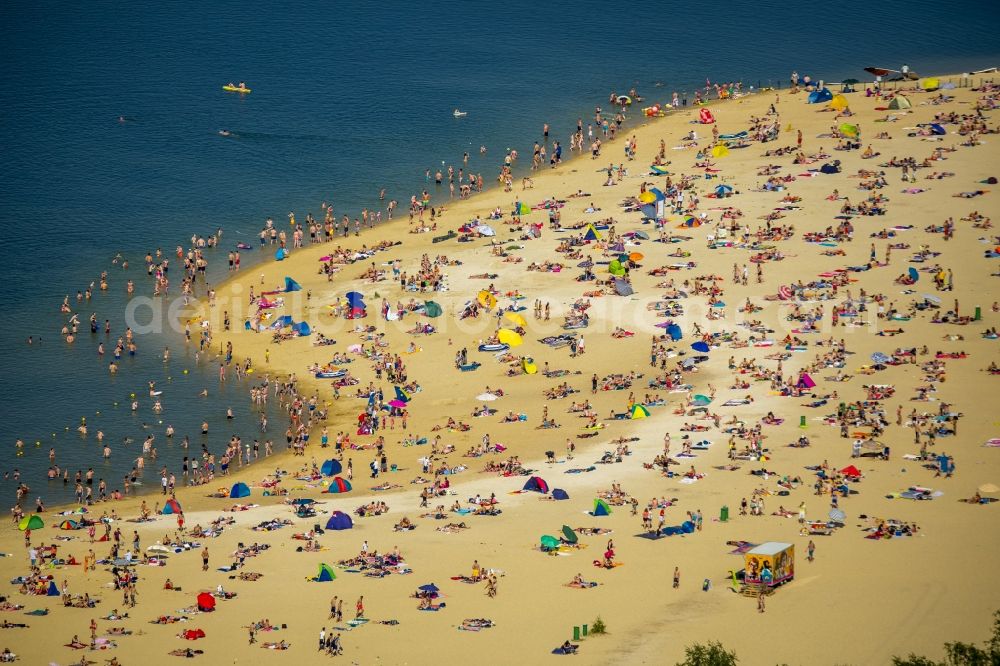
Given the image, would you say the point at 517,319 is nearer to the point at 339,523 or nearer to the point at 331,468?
the point at 331,468

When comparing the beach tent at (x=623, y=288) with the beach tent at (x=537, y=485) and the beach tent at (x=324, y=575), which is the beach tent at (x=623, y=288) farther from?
the beach tent at (x=324, y=575)

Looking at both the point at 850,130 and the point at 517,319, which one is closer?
the point at 517,319

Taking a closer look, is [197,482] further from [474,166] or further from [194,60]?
[194,60]

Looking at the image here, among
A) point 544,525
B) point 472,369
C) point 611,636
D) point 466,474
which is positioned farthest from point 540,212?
point 611,636

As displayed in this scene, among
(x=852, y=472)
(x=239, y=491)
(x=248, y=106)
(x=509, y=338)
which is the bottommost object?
(x=239, y=491)

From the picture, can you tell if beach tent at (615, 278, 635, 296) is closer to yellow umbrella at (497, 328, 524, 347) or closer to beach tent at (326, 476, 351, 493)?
yellow umbrella at (497, 328, 524, 347)

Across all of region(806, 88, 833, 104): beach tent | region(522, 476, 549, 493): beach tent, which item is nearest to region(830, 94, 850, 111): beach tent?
region(806, 88, 833, 104): beach tent

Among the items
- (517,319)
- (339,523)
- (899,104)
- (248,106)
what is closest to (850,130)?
(899,104)

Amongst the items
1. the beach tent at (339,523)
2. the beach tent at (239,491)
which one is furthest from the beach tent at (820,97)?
the beach tent at (339,523)
